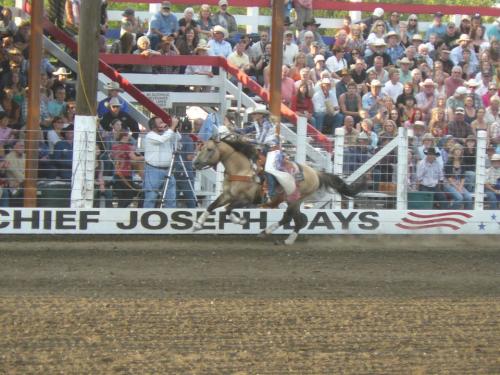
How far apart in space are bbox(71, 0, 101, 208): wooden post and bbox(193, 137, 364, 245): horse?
150 centimetres

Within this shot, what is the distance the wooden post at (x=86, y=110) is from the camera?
13.5 meters

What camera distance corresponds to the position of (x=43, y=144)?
14.0m

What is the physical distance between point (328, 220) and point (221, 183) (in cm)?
160

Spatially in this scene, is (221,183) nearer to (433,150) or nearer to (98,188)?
(98,188)

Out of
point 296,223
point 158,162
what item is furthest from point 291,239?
point 158,162

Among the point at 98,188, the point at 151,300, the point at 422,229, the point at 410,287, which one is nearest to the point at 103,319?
the point at 151,300

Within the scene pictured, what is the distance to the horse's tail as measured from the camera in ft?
45.2

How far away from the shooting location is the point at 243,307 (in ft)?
31.1

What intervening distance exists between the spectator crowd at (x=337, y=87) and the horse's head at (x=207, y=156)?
1.03 m

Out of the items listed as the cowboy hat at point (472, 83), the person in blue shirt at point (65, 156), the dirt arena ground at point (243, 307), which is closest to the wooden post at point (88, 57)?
the person in blue shirt at point (65, 156)

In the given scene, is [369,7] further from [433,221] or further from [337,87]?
[433,221]

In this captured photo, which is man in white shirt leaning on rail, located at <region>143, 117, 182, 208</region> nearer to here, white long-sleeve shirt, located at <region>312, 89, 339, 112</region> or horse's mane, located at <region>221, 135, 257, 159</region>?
horse's mane, located at <region>221, 135, 257, 159</region>

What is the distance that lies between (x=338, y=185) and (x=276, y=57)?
2.24m

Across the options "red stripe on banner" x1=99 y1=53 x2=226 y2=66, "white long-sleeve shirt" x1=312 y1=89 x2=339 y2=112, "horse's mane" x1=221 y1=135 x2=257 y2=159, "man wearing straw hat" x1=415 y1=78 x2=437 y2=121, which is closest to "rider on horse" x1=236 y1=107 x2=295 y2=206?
"horse's mane" x1=221 y1=135 x2=257 y2=159
